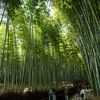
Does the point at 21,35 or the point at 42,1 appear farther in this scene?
the point at 21,35

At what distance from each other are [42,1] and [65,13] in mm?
1458

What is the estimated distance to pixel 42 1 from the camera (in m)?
10.8

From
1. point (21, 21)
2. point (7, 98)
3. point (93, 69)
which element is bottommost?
point (7, 98)

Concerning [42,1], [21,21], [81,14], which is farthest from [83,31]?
[21,21]

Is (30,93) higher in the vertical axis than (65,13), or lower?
lower

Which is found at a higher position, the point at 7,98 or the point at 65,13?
the point at 65,13

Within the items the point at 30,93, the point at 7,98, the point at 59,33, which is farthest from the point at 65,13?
the point at 59,33

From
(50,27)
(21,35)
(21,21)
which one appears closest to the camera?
(21,21)

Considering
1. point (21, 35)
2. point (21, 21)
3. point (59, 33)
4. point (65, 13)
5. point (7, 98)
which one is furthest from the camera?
point (59, 33)

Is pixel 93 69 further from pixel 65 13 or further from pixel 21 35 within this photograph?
pixel 21 35

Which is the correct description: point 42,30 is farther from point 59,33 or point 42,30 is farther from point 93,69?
point 93,69

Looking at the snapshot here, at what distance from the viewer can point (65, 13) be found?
33.7ft

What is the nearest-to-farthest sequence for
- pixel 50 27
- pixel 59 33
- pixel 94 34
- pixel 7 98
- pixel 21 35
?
pixel 7 98 → pixel 94 34 → pixel 21 35 → pixel 50 27 → pixel 59 33

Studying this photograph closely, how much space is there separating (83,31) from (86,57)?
1.19m
